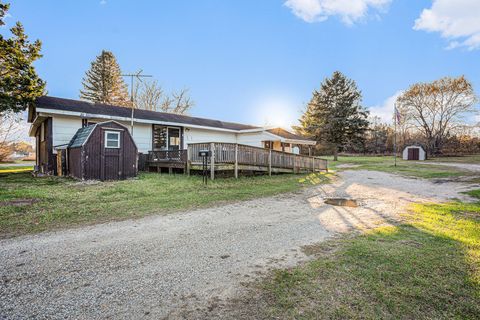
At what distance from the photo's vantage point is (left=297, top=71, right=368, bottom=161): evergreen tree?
Answer: 103 feet

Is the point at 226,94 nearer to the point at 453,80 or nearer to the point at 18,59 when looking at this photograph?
the point at 18,59

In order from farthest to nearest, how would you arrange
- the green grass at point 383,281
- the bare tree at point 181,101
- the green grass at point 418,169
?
1. the bare tree at point 181,101
2. the green grass at point 418,169
3. the green grass at point 383,281

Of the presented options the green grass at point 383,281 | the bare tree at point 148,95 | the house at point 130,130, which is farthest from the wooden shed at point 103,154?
the bare tree at point 148,95

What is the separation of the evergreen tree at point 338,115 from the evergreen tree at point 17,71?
29.0 m

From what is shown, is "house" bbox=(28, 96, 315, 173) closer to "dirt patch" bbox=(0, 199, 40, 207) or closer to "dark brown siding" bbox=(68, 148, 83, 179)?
"dark brown siding" bbox=(68, 148, 83, 179)

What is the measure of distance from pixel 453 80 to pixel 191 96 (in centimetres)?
3970

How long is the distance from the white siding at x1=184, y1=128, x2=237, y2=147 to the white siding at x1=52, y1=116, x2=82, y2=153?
6900 millimetres

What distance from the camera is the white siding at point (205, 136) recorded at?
18.1 metres

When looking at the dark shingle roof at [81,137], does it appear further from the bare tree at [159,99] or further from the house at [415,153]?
the house at [415,153]

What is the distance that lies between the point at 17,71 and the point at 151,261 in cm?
1445

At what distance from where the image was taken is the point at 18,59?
11.8 m

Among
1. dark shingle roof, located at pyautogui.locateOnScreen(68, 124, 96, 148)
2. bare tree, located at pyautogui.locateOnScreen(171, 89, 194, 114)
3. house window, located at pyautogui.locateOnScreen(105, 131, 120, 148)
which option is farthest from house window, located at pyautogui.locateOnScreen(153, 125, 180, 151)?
bare tree, located at pyautogui.locateOnScreen(171, 89, 194, 114)

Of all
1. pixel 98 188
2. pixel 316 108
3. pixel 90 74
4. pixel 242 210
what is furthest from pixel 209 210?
pixel 90 74

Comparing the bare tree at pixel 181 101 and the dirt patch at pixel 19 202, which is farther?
the bare tree at pixel 181 101
